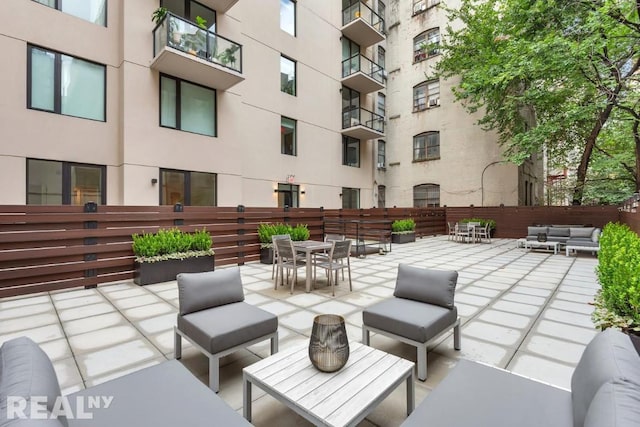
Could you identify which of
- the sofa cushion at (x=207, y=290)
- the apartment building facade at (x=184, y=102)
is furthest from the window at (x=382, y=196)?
the sofa cushion at (x=207, y=290)

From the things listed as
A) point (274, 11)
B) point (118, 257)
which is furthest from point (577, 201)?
point (118, 257)

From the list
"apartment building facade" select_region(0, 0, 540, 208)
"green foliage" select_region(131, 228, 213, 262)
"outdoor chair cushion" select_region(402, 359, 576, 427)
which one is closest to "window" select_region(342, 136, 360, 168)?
"apartment building facade" select_region(0, 0, 540, 208)

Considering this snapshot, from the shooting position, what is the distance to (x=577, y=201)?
1262 centimetres

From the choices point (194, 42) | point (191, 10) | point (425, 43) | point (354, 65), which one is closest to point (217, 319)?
point (194, 42)

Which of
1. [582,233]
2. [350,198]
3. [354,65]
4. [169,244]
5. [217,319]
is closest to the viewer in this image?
[217,319]

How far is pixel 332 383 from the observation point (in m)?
1.73

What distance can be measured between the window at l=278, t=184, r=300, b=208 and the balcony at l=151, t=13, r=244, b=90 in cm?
435

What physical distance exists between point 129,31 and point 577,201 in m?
17.4

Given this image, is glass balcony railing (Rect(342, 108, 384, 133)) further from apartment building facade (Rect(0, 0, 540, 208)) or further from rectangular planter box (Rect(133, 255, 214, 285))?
rectangular planter box (Rect(133, 255, 214, 285))

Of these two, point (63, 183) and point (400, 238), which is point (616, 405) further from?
point (400, 238)

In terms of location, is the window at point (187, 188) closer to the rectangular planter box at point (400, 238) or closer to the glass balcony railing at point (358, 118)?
the rectangular planter box at point (400, 238)

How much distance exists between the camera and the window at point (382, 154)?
63.2 ft

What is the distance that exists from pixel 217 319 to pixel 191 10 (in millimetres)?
10118

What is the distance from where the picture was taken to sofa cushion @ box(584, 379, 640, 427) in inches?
35.5
